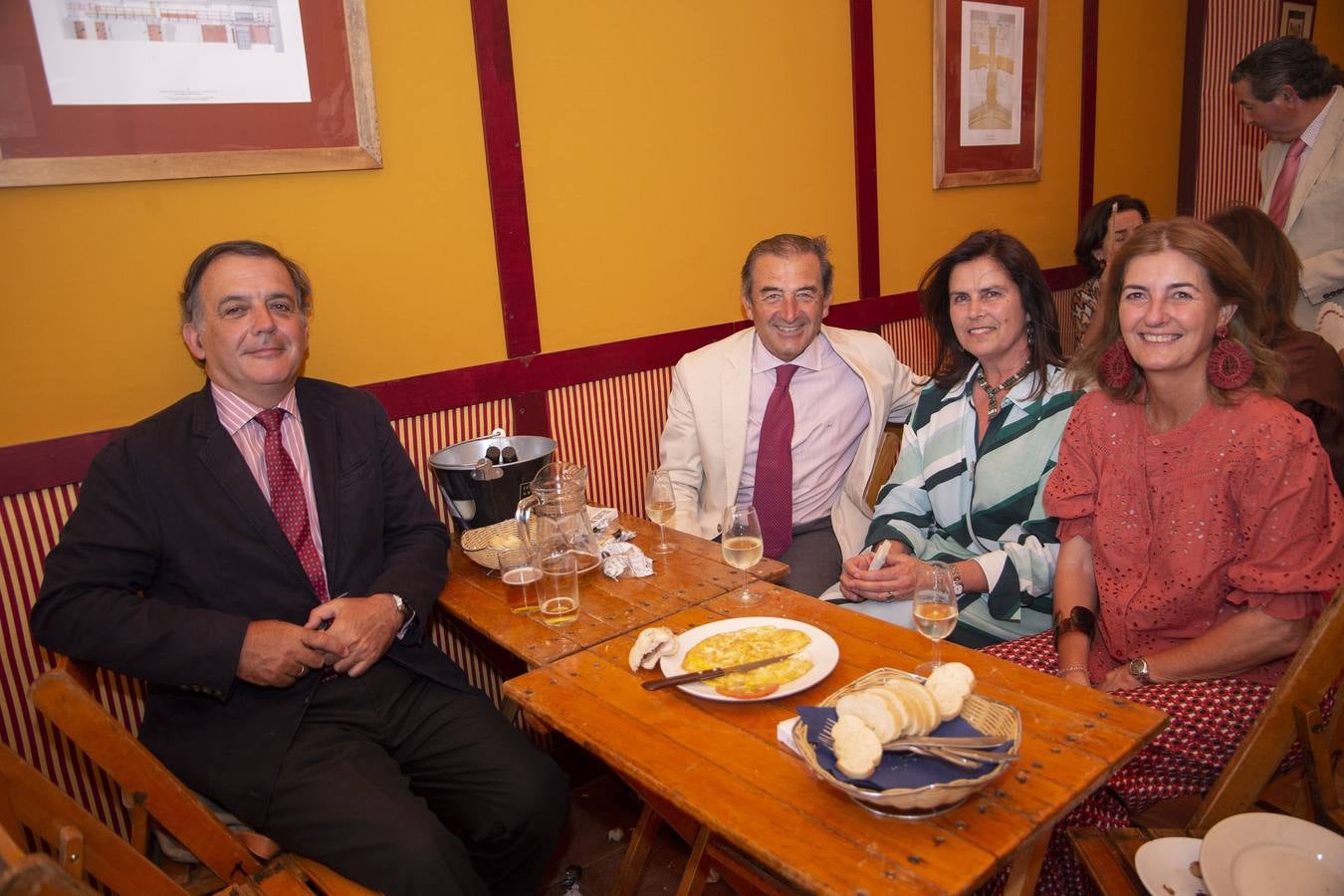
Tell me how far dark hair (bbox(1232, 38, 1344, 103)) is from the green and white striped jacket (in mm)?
2369

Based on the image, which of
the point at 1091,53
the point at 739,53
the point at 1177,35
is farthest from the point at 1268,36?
the point at 739,53

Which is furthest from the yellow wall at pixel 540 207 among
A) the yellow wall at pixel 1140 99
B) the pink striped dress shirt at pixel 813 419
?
the yellow wall at pixel 1140 99

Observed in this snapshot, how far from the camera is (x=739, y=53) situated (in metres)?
3.61

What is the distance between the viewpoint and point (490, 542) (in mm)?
2482

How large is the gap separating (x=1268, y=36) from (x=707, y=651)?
6.47 m

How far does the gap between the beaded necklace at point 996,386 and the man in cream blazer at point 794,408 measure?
1.44 feet

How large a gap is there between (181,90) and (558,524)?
1.59 meters

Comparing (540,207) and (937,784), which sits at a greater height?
(540,207)

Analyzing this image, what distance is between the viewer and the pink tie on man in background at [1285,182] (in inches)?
160

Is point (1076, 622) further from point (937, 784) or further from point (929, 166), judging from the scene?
point (929, 166)

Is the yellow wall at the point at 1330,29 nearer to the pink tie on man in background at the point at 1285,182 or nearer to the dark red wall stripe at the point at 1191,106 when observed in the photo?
the dark red wall stripe at the point at 1191,106

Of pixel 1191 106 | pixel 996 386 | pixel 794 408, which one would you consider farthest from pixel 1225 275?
pixel 1191 106

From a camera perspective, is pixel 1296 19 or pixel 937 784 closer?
pixel 937 784

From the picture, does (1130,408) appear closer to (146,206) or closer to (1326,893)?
(1326,893)
